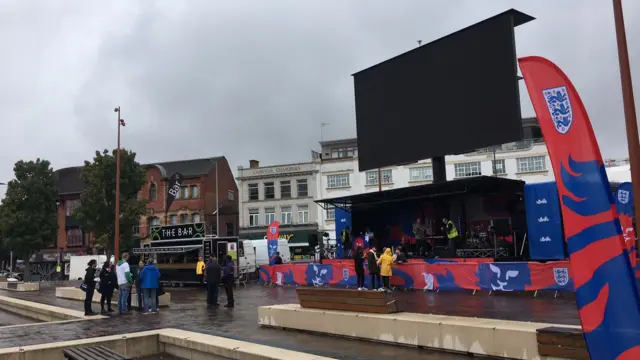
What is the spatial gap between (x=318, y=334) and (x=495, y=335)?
3.88 meters

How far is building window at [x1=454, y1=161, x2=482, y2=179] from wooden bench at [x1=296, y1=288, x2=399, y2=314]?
42.2 m

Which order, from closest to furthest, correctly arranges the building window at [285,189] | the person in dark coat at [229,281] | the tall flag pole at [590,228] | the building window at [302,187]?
the tall flag pole at [590,228], the person in dark coat at [229,281], the building window at [302,187], the building window at [285,189]

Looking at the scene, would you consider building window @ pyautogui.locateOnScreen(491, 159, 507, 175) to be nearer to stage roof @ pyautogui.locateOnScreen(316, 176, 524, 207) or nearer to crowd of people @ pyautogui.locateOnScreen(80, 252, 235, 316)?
stage roof @ pyautogui.locateOnScreen(316, 176, 524, 207)

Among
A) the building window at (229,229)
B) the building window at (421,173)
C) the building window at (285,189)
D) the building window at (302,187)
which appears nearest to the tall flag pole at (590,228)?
the building window at (421,173)

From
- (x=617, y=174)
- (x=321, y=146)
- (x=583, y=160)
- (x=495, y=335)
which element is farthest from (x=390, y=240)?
(x=321, y=146)

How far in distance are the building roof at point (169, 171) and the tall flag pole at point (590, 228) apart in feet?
183

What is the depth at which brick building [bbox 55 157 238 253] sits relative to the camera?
5800cm

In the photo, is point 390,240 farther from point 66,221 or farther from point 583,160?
point 66,221

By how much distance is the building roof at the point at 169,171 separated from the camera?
59.5 meters

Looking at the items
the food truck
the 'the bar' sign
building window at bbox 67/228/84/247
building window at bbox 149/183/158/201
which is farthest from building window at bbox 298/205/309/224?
the 'the bar' sign

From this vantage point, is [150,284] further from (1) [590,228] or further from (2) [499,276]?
(1) [590,228]

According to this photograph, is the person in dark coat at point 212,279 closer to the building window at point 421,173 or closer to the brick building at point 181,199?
the building window at point 421,173

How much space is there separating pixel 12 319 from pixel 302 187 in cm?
4075

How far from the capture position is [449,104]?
22500 mm
